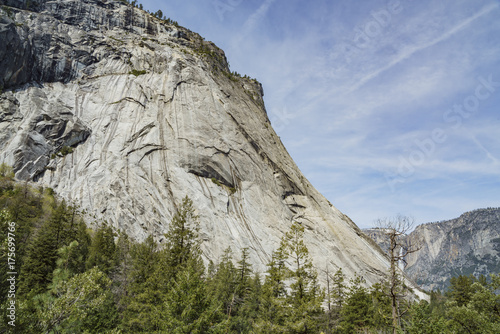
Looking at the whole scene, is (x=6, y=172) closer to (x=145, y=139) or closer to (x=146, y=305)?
(x=145, y=139)

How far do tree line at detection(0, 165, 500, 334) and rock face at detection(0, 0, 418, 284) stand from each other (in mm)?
6681

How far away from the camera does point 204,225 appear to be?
46.5m

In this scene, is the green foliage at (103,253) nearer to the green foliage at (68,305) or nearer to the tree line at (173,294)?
the tree line at (173,294)

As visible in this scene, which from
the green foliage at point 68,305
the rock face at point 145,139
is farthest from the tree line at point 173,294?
the rock face at point 145,139

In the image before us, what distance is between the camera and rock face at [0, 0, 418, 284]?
48.4 meters

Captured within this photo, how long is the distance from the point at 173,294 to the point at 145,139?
152 feet

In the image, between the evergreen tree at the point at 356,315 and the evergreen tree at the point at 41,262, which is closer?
the evergreen tree at the point at 41,262

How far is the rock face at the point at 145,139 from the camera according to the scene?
48.4 m

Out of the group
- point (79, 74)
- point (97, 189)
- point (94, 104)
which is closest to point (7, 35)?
point (79, 74)

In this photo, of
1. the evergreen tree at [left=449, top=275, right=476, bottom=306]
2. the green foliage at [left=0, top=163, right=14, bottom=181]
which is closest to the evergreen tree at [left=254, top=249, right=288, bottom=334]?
the evergreen tree at [left=449, top=275, right=476, bottom=306]

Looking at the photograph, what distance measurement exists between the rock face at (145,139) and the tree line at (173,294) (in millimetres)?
6681

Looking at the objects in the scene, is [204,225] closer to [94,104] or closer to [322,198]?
[322,198]

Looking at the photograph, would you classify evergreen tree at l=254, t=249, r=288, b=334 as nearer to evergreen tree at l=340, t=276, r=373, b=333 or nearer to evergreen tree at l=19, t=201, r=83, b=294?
evergreen tree at l=340, t=276, r=373, b=333

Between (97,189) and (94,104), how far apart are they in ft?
79.5
